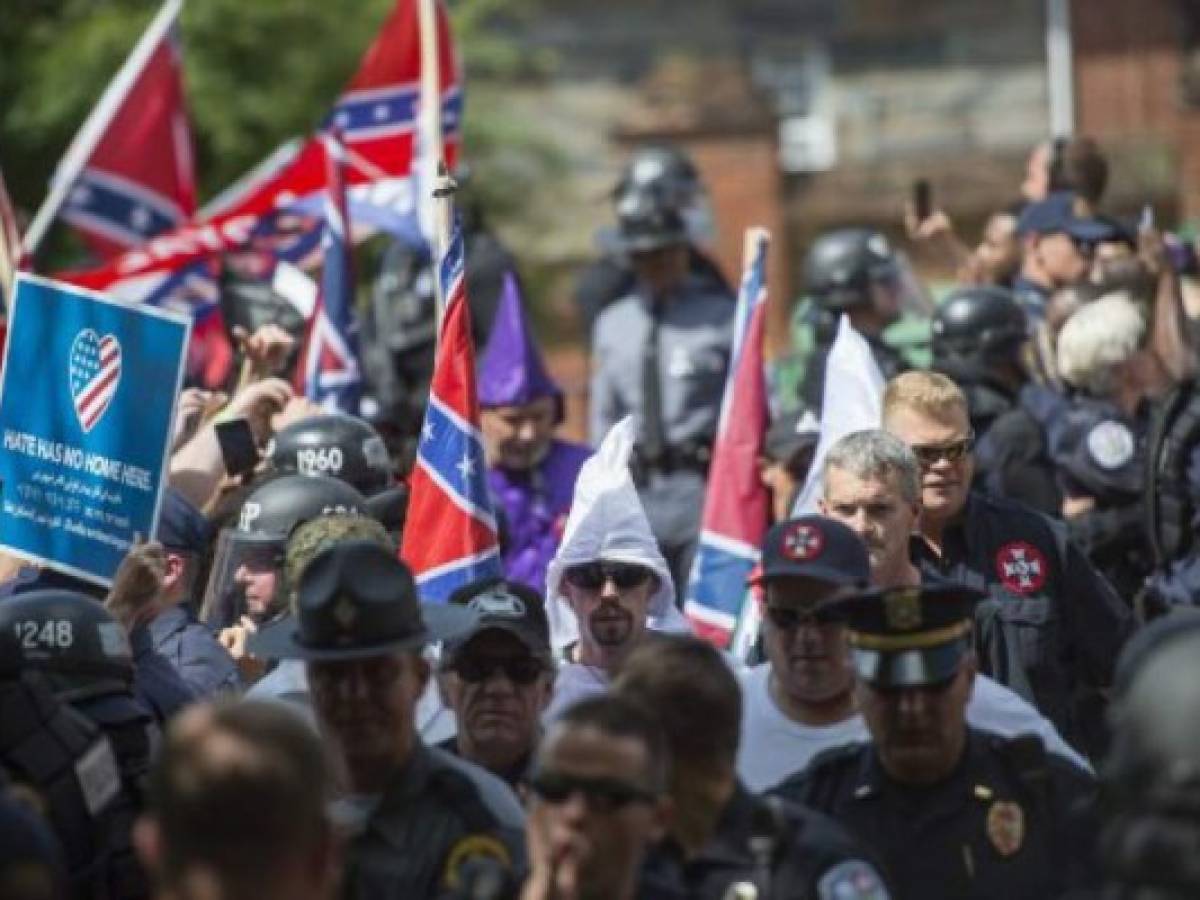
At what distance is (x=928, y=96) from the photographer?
112 ft

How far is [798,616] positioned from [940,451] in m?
2.11

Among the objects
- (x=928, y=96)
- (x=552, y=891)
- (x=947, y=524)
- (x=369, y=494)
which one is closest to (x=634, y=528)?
(x=947, y=524)

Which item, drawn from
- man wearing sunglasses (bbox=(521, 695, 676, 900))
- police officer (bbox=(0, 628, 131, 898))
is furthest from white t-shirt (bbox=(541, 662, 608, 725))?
man wearing sunglasses (bbox=(521, 695, 676, 900))

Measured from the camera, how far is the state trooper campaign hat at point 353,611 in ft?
29.4

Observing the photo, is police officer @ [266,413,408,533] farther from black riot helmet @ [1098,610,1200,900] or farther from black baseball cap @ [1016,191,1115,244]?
black riot helmet @ [1098,610,1200,900]

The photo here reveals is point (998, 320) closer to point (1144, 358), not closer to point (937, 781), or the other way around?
point (1144, 358)

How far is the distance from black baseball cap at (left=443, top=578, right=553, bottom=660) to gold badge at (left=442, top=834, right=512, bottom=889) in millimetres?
800

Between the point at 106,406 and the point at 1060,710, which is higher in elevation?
the point at 106,406

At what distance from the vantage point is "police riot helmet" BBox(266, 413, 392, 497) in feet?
42.5

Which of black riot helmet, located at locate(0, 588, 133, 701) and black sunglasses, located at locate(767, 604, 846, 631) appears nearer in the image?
black riot helmet, located at locate(0, 588, 133, 701)

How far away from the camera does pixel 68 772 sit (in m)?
8.88

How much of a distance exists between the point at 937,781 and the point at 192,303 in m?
8.33

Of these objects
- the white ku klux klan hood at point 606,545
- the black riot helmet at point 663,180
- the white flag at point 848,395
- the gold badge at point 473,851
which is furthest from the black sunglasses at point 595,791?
the black riot helmet at point 663,180

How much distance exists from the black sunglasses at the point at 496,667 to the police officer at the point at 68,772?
113cm
